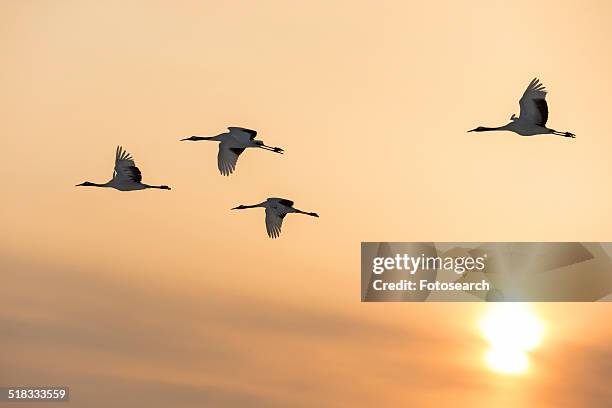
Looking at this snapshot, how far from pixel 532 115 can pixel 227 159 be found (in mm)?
6796

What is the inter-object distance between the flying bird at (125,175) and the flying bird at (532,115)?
311 inches

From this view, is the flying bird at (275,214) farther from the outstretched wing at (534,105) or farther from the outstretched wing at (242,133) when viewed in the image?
the outstretched wing at (534,105)

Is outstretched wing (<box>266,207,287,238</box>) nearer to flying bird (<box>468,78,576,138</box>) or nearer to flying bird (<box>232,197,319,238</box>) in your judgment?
→ flying bird (<box>232,197,319,238</box>)

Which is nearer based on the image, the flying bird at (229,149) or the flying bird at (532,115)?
the flying bird at (532,115)

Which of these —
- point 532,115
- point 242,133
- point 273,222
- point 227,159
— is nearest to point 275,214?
point 273,222

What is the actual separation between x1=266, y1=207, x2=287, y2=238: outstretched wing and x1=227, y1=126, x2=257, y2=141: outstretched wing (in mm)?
2640

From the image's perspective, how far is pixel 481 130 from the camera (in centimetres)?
3972

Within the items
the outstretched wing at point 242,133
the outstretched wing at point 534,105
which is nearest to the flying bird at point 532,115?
the outstretched wing at point 534,105

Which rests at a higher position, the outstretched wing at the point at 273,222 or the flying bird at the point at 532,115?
the flying bird at the point at 532,115

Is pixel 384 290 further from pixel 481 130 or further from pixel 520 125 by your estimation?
pixel 520 125

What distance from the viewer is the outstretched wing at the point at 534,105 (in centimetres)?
3494

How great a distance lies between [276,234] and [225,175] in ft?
7.16

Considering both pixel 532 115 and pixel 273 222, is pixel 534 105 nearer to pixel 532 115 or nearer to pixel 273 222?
pixel 532 115

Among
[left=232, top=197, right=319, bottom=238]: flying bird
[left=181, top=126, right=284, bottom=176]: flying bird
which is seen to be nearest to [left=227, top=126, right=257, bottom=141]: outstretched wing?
[left=181, top=126, right=284, bottom=176]: flying bird
